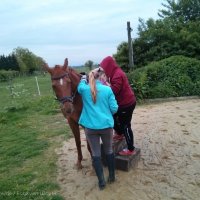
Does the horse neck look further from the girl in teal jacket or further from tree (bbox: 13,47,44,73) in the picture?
tree (bbox: 13,47,44,73)

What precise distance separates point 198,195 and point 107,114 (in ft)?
5.32

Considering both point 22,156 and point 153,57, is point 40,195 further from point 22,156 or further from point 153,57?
point 153,57

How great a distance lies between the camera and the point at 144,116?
9148 mm

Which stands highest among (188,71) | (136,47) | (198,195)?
(136,47)

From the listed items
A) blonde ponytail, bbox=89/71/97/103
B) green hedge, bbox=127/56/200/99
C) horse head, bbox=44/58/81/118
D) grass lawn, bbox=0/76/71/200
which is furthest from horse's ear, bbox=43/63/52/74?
green hedge, bbox=127/56/200/99

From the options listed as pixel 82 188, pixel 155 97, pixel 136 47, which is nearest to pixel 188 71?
pixel 155 97

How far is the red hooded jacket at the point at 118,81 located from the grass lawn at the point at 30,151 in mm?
1676

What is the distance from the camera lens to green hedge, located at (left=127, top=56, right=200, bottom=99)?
1194 centimetres

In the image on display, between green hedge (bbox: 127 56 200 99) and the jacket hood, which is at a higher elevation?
the jacket hood

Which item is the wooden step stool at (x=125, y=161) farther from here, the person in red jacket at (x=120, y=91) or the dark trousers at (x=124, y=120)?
the person in red jacket at (x=120, y=91)

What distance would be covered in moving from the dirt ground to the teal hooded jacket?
1.03 metres

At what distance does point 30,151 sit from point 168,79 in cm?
749

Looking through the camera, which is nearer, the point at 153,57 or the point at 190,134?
the point at 190,134

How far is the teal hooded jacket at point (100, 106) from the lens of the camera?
165 inches
